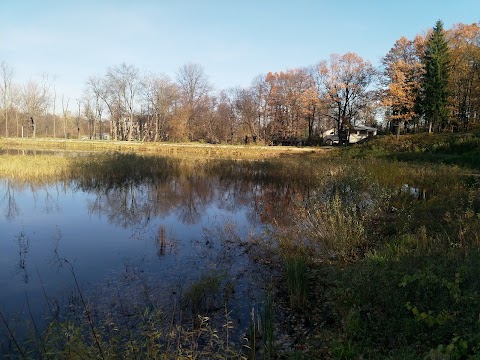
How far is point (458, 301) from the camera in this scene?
12.6 ft

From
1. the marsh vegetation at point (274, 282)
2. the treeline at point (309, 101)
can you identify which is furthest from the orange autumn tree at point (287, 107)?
the marsh vegetation at point (274, 282)

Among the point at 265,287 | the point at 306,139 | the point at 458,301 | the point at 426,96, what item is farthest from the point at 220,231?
the point at 306,139

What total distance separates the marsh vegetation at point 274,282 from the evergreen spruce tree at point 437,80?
29.3 meters

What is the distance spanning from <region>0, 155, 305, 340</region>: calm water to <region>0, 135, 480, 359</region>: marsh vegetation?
7 centimetres

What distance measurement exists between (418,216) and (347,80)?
136ft

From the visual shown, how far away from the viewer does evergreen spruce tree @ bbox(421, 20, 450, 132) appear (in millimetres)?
40188

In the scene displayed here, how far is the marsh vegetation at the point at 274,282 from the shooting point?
4016 mm

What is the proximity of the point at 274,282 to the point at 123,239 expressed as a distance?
493 centimetres

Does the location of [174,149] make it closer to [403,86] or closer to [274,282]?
[403,86]

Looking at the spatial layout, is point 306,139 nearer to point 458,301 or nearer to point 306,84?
point 306,84

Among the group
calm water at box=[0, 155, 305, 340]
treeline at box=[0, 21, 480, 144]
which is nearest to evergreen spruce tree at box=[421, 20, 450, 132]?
treeline at box=[0, 21, 480, 144]

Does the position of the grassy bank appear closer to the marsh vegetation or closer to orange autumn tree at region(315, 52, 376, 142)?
orange autumn tree at region(315, 52, 376, 142)

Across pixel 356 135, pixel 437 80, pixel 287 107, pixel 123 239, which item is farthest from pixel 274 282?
pixel 356 135

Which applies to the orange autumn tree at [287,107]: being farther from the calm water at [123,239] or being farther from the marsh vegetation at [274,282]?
the marsh vegetation at [274,282]
